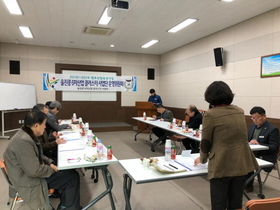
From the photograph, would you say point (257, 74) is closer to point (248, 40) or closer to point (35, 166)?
point (248, 40)

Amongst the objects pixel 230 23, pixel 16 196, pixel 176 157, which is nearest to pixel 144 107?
pixel 230 23

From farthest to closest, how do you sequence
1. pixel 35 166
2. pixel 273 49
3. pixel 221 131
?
pixel 273 49 → pixel 35 166 → pixel 221 131

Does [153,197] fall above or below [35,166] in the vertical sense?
below

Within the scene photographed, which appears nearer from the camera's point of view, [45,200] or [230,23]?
[45,200]

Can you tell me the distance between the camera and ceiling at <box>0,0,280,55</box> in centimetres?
414

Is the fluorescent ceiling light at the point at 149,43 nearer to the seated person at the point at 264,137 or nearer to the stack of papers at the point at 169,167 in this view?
the seated person at the point at 264,137

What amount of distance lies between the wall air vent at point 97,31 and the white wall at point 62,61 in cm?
232

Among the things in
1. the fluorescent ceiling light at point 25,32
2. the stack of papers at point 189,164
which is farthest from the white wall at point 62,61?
the stack of papers at point 189,164

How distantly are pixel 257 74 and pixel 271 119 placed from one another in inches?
42.6

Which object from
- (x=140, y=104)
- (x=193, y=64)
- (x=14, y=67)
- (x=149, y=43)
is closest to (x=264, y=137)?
(x=193, y=64)

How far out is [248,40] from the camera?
4906 millimetres

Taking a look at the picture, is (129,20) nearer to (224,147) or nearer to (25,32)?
(25,32)

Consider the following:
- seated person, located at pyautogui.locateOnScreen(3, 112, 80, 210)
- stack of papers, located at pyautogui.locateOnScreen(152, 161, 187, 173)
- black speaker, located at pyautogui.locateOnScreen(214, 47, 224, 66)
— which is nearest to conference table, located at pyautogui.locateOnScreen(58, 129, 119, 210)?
seated person, located at pyautogui.locateOnScreen(3, 112, 80, 210)

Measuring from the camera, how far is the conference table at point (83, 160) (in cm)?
207
